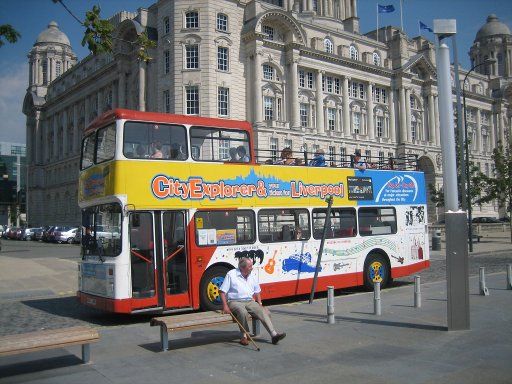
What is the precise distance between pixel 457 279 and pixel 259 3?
4861 centimetres

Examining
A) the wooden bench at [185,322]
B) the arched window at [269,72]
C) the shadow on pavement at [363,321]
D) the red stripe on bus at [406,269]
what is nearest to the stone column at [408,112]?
the arched window at [269,72]

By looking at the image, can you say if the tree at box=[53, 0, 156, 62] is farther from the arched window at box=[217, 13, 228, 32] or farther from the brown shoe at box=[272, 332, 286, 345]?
the arched window at box=[217, 13, 228, 32]

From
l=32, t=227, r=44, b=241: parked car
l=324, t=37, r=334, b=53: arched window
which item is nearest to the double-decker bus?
l=32, t=227, r=44, b=241: parked car

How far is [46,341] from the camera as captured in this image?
274 inches

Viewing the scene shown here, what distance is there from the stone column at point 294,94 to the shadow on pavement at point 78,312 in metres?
43.5

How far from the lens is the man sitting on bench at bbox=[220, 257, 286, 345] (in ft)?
27.5

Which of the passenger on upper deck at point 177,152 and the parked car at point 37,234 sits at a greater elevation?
the passenger on upper deck at point 177,152

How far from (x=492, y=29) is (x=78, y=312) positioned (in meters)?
113

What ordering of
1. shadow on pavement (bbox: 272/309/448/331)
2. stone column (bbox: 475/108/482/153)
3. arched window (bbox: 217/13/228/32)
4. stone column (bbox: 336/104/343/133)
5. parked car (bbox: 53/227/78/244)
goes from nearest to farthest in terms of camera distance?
shadow on pavement (bbox: 272/309/448/331), parked car (bbox: 53/227/78/244), arched window (bbox: 217/13/228/32), stone column (bbox: 336/104/343/133), stone column (bbox: 475/108/482/153)

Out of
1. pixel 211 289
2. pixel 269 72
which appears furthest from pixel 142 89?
pixel 211 289

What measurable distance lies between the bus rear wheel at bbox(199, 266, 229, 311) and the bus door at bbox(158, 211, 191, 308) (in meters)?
0.38

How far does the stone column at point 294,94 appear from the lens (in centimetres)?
5609

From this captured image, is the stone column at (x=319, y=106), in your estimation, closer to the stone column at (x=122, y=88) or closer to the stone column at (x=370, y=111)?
the stone column at (x=370, y=111)

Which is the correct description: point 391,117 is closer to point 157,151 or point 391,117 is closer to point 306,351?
point 157,151
